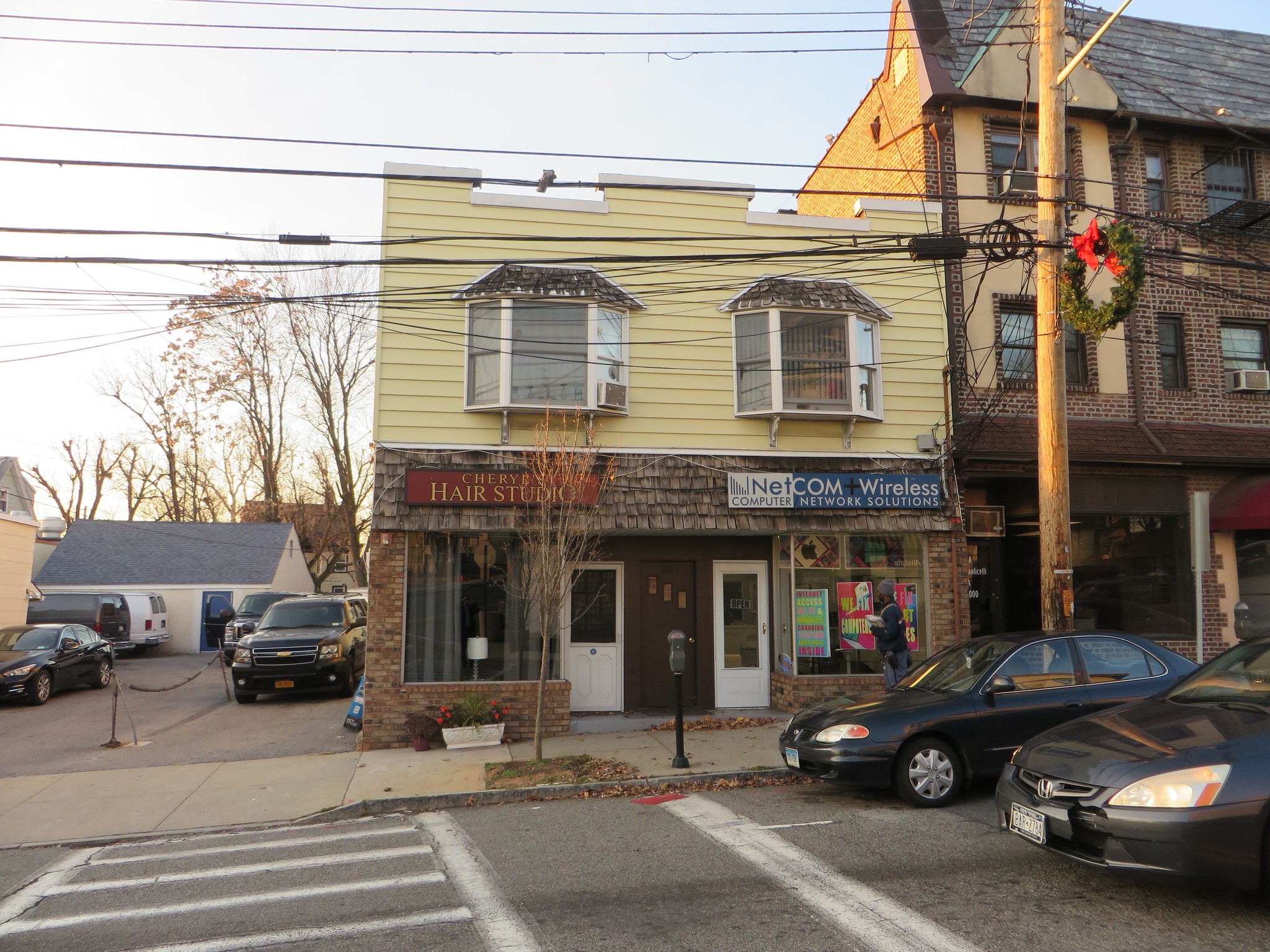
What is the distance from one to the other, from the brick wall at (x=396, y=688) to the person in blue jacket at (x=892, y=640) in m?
3.98

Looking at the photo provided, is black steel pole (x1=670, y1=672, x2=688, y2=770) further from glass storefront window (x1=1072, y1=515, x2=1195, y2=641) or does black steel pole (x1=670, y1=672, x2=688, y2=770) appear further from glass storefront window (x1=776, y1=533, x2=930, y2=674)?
glass storefront window (x1=1072, y1=515, x2=1195, y2=641)

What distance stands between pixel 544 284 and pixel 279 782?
265 inches

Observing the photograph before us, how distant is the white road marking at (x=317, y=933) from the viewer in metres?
4.79

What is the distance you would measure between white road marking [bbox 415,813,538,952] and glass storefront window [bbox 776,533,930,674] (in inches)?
245

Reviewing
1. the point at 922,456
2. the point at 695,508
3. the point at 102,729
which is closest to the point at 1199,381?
Answer: the point at 922,456

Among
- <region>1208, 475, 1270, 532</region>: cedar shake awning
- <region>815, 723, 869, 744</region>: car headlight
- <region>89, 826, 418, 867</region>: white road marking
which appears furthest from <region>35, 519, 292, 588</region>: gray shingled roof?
<region>1208, 475, 1270, 532</region>: cedar shake awning

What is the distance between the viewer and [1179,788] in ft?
14.6

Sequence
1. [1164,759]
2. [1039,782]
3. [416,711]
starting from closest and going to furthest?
[1164,759] → [1039,782] → [416,711]

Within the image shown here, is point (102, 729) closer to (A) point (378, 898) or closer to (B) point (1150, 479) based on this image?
(A) point (378, 898)

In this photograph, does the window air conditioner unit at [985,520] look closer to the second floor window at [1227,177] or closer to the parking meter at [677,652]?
the parking meter at [677,652]

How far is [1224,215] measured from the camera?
13.6m

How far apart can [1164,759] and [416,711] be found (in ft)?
27.8

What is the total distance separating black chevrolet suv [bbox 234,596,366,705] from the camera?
15484 mm

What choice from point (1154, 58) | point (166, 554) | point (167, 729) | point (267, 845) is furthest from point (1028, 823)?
point (166, 554)
